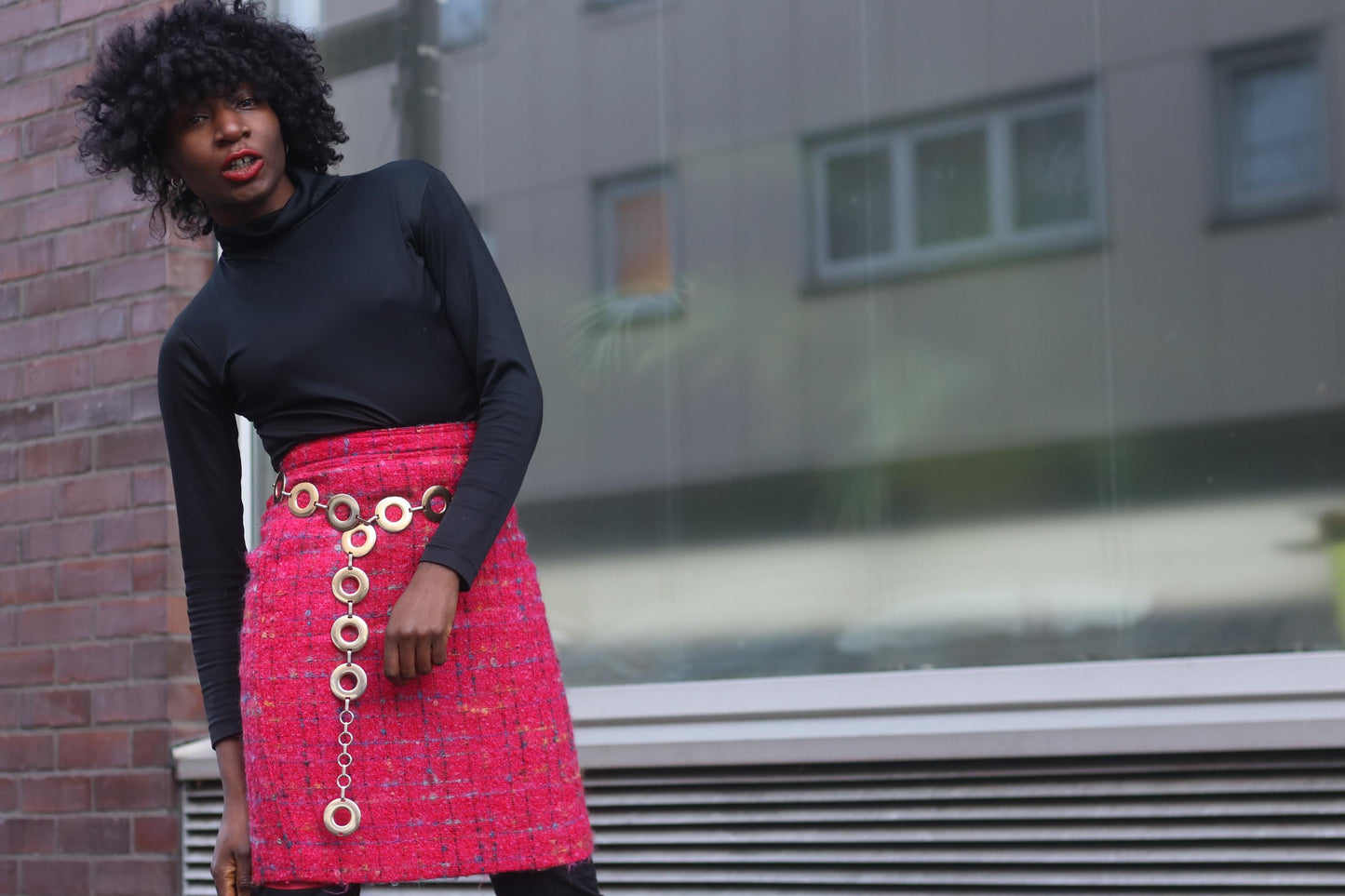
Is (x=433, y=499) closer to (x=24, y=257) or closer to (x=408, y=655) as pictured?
(x=408, y=655)

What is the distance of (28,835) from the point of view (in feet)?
14.7

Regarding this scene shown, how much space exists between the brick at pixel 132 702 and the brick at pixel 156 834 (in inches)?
A: 10.0

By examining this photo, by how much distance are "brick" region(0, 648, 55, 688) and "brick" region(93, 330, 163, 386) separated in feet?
2.45

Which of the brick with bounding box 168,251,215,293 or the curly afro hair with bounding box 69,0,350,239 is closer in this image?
the curly afro hair with bounding box 69,0,350,239

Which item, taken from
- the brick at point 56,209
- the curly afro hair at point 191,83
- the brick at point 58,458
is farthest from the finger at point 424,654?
the brick at point 56,209

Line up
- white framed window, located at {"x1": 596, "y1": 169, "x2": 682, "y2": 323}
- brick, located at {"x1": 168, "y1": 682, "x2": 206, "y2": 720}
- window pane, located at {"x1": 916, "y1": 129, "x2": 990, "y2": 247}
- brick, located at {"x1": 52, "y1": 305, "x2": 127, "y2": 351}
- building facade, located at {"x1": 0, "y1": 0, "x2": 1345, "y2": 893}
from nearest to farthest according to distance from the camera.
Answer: building facade, located at {"x1": 0, "y1": 0, "x2": 1345, "y2": 893}, window pane, located at {"x1": 916, "y1": 129, "x2": 990, "y2": 247}, white framed window, located at {"x1": 596, "y1": 169, "x2": 682, "y2": 323}, brick, located at {"x1": 168, "y1": 682, "x2": 206, "y2": 720}, brick, located at {"x1": 52, "y1": 305, "x2": 127, "y2": 351}

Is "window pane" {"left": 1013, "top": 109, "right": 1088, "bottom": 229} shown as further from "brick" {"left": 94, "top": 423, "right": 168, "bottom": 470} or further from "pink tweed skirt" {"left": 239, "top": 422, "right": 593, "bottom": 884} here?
"brick" {"left": 94, "top": 423, "right": 168, "bottom": 470}

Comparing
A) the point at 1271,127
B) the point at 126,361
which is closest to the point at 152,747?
the point at 126,361

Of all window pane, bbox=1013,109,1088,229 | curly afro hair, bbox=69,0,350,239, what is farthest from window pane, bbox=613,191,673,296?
curly afro hair, bbox=69,0,350,239

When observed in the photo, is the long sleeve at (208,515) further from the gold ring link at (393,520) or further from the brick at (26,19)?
the brick at (26,19)

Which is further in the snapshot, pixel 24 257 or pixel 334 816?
pixel 24 257

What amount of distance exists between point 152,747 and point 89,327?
3.72ft

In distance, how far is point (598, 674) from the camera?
4039 mm

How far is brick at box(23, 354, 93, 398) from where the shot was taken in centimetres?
450
